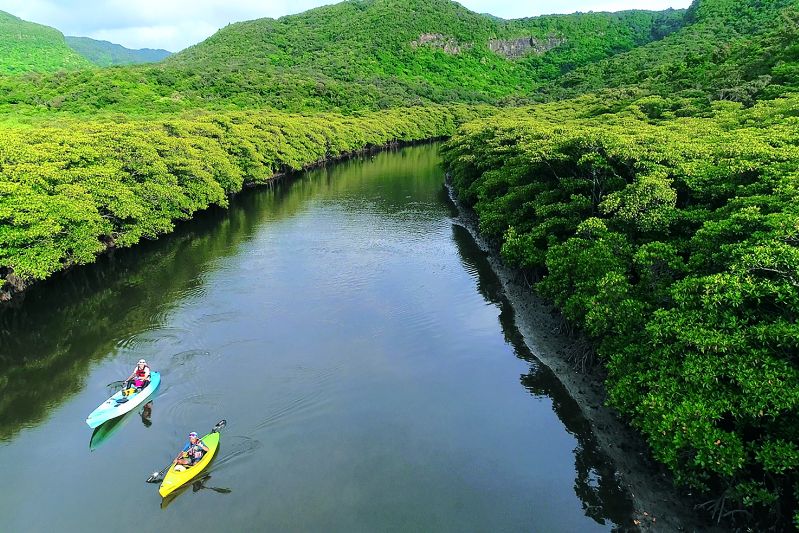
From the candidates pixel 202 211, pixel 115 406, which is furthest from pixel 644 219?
pixel 202 211

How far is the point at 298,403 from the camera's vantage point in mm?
24922

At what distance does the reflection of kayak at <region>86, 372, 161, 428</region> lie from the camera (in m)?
23.2

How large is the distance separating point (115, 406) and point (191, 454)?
6440mm

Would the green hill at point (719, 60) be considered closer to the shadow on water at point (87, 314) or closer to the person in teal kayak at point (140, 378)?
the shadow on water at point (87, 314)

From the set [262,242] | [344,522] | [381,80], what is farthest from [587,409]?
[381,80]

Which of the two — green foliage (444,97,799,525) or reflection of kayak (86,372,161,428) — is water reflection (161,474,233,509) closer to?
reflection of kayak (86,372,161,428)

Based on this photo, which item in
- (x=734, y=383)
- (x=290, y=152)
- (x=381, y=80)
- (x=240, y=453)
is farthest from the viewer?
(x=381, y=80)

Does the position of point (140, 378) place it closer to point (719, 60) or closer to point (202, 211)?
point (202, 211)

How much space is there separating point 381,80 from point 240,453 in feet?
605

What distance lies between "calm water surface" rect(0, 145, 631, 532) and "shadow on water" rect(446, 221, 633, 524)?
0.09 metres

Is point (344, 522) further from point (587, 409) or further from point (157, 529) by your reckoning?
point (587, 409)

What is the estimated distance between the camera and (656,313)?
57.2 ft

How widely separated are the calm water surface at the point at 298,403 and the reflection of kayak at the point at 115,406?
2.29ft

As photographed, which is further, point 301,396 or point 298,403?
point 301,396
